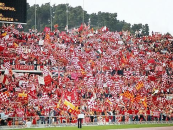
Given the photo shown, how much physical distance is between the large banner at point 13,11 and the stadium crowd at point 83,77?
26.4ft

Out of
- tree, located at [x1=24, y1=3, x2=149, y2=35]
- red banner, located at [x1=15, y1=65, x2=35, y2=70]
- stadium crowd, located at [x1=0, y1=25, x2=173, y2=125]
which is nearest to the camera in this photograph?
stadium crowd, located at [x1=0, y1=25, x2=173, y2=125]

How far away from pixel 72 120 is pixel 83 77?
755 cm

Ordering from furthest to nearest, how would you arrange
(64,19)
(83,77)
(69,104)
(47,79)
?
(64,19)
(83,77)
(47,79)
(69,104)

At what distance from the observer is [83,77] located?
3984 cm

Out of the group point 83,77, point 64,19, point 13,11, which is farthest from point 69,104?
point 64,19

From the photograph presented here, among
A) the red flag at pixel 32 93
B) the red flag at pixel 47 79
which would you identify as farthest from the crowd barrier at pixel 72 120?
the red flag at pixel 47 79

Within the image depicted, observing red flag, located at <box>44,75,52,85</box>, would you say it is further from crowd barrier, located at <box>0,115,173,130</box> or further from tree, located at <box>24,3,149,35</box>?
tree, located at <box>24,3,149,35</box>

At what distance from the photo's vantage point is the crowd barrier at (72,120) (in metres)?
30.3

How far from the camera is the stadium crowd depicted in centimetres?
3347

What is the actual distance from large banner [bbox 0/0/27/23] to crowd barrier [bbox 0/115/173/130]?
319 inches

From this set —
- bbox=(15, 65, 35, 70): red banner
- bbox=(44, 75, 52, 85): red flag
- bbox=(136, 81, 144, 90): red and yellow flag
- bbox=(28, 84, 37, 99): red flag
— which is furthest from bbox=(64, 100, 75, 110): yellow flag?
bbox=(136, 81, 144, 90): red and yellow flag

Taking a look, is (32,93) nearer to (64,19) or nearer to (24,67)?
(24,67)

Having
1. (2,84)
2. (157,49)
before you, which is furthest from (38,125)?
A: (157,49)

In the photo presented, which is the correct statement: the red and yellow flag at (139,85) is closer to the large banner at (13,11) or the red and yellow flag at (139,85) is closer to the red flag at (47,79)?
the red flag at (47,79)
